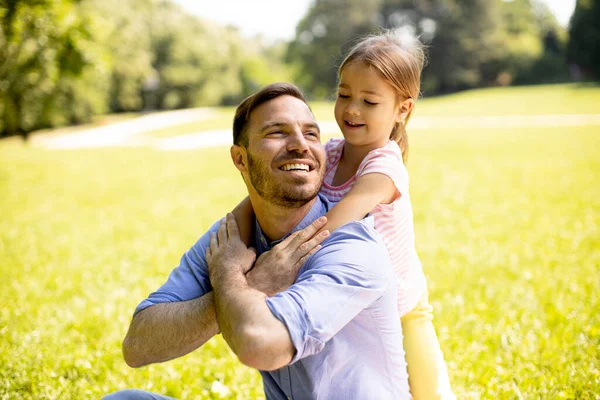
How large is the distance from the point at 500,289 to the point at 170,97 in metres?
55.2

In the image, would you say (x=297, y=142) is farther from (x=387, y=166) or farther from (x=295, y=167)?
(x=387, y=166)

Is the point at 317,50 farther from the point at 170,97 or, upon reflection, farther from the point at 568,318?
the point at 568,318

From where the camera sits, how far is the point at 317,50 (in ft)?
216

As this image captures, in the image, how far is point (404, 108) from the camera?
3188 mm

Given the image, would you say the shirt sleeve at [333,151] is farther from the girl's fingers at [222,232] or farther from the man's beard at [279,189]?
the girl's fingers at [222,232]

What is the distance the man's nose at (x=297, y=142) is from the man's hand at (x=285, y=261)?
351mm

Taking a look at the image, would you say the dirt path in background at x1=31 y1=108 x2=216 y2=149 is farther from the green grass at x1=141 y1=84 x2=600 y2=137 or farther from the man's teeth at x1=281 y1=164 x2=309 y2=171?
the man's teeth at x1=281 y1=164 x2=309 y2=171

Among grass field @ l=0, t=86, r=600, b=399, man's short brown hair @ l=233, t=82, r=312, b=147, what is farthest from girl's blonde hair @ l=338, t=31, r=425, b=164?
grass field @ l=0, t=86, r=600, b=399

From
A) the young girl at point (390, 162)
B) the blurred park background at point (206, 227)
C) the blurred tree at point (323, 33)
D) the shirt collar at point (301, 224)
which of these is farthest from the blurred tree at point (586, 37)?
the shirt collar at point (301, 224)

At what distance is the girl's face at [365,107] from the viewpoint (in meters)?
2.99

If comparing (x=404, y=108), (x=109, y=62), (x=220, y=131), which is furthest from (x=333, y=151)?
(x=220, y=131)

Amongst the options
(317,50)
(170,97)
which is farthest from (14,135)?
(317,50)

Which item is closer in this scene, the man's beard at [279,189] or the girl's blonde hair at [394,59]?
the man's beard at [279,189]

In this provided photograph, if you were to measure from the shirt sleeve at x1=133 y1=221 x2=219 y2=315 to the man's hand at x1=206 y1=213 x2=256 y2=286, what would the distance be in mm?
112
